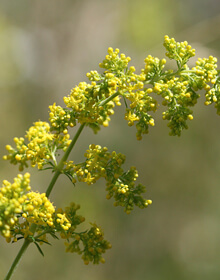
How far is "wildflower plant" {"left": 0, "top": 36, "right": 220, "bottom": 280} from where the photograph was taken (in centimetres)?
201

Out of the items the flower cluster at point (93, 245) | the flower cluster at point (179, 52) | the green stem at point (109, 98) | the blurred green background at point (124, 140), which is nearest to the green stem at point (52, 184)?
the green stem at point (109, 98)

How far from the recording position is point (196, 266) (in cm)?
549

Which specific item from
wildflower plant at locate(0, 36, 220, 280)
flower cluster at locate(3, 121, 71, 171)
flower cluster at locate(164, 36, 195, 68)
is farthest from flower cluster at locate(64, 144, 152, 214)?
flower cluster at locate(164, 36, 195, 68)

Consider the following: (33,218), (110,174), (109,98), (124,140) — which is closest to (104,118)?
(109,98)

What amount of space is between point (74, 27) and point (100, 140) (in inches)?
72.1

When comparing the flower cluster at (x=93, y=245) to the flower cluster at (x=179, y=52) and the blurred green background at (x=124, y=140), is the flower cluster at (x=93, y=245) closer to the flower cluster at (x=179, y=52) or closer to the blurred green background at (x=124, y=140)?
the flower cluster at (x=179, y=52)

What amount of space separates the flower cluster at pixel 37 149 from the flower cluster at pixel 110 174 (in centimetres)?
13

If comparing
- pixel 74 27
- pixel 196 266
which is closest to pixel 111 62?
pixel 196 266

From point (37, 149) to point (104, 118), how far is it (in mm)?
372

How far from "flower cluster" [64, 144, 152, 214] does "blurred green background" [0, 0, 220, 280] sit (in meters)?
2.95

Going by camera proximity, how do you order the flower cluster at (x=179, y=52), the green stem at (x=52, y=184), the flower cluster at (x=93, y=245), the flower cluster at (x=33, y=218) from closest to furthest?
the flower cluster at (x=33, y=218) → the green stem at (x=52, y=184) → the flower cluster at (x=179, y=52) → the flower cluster at (x=93, y=245)

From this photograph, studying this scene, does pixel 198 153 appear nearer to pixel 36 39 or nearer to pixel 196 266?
pixel 196 266

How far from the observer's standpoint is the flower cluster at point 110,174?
2.16 meters

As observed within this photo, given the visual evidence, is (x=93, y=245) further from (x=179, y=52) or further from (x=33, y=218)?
(x=179, y=52)
